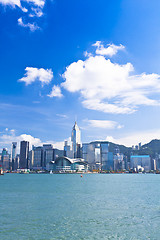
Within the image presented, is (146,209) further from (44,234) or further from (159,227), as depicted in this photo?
(44,234)

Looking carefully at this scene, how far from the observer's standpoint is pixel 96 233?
31.0m

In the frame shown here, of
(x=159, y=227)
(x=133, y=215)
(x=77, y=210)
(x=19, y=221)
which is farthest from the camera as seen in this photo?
(x=77, y=210)

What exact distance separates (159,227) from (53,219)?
677 inches

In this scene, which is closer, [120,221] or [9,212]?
[120,221]

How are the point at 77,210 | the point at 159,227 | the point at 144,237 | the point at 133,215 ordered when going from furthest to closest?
the point at 77,210 < the point at 133,215 < the point at 159,227 < the point at 144,237

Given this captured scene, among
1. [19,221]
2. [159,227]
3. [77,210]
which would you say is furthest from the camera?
[77,210]

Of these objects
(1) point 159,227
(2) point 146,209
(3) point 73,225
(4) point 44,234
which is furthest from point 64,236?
(2) point 146,209

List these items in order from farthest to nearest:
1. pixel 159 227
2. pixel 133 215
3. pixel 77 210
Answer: pixel 77 210, pixel 133 215, pixel 159 227

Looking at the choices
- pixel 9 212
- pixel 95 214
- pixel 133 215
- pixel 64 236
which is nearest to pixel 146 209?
pixel 133 215

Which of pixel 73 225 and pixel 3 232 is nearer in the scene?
pixel 3 232

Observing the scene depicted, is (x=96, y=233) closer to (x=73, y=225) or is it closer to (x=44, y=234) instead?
(x=73, y=225)

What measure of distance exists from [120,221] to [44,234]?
13290 millimetres

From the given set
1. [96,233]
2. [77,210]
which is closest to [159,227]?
[96,233]

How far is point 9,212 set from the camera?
4281cm
